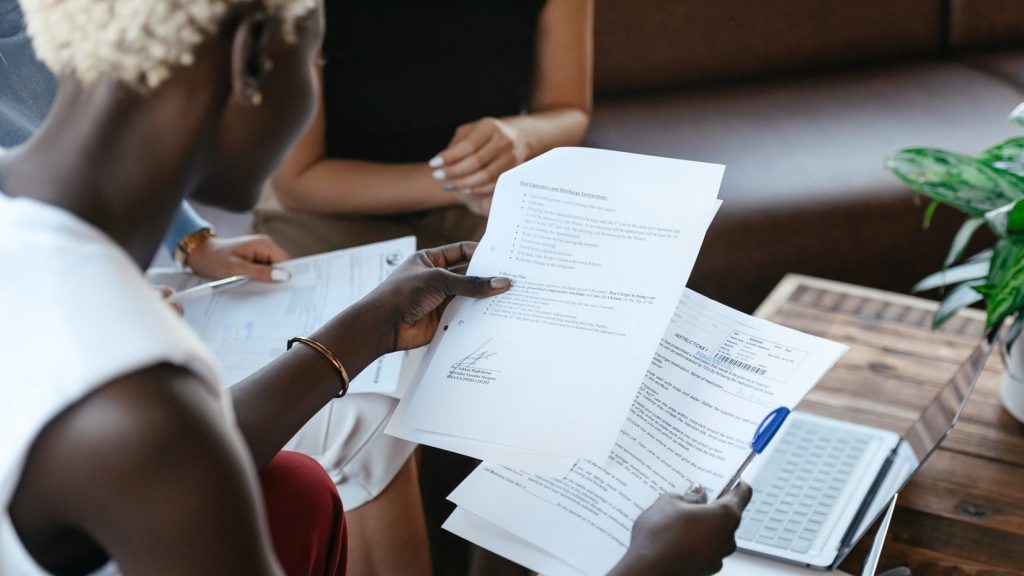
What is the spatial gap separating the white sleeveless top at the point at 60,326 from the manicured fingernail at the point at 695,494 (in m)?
0.40

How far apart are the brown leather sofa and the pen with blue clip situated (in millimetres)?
1074

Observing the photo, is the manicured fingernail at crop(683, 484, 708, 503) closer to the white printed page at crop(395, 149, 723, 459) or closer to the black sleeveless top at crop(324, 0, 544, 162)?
the white printed page at crop(395, 149, 723, 459)

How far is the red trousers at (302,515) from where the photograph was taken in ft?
2.79

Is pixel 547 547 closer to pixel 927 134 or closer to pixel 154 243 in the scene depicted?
pixel 154 243

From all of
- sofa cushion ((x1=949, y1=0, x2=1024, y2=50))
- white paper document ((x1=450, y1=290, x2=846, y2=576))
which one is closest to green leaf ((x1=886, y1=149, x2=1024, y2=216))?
white paper document ((x1=450, y1=290, x2=846, y2=576))

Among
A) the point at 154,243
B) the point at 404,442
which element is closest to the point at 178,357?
the point at 154,243

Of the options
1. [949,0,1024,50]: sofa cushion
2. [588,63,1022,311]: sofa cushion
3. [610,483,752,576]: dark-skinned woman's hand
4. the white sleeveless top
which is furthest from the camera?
[949,0,1024,50]: sofa cushion

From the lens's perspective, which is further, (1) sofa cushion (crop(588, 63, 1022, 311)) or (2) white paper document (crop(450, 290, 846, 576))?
(1) sofa cushion (crop(588, 63, 1022, 311))

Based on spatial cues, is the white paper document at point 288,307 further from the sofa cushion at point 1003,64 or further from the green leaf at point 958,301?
the sofa cushion at point 1003,64

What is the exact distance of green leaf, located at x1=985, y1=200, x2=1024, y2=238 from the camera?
109cm

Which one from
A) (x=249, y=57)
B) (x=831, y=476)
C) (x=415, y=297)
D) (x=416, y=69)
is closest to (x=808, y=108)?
(x=416, y=69)

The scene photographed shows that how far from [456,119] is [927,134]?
95cm

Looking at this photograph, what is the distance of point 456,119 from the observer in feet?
5.32
